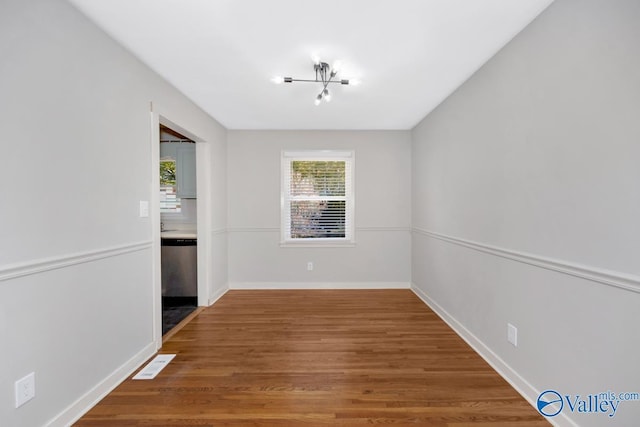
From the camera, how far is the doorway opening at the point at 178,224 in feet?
12.9

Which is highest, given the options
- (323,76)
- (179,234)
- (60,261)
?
(323,76)

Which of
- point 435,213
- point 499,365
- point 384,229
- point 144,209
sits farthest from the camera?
point 384,229

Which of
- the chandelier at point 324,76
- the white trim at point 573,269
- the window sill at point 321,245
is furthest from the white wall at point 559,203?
the window sill at point 321,245

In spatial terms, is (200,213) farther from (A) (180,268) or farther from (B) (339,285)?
(B) (339,285)

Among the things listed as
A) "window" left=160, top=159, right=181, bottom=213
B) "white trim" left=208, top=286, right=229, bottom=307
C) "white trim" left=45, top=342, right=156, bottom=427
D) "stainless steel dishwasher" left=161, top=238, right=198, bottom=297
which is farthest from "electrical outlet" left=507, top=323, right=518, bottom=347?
"window" left=160, top=159, right=181, bottom=213

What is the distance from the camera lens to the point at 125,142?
215cm

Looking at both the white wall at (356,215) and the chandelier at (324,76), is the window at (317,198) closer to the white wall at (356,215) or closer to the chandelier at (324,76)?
the white wall at (356,215)

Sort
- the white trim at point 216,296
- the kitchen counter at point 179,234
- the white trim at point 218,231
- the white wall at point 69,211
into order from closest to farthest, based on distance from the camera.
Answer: the white wall at point 69,211 < the white trim at point 216,296 < the white trim at point 218,231 < the kitchen counter at point 179,234

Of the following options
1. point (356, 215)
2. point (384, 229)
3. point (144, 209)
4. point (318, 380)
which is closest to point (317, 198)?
point (356, 215)

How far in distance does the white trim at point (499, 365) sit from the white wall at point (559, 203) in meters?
0.01

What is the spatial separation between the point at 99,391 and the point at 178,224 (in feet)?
9.07

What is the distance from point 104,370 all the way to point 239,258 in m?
2.52

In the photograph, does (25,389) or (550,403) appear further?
(550,403)

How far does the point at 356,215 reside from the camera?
442 cm
